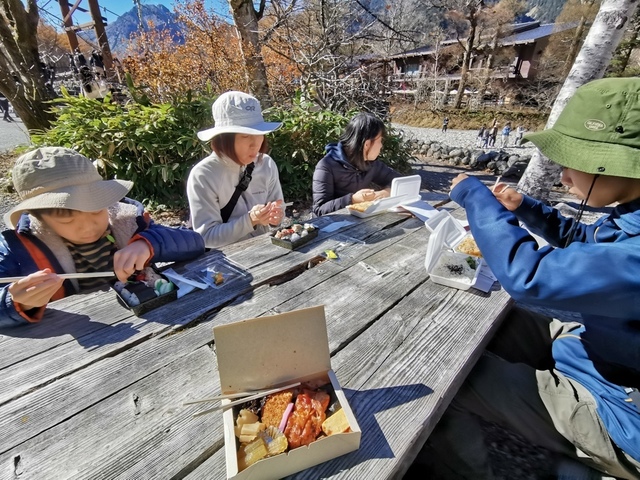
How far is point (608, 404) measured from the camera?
1.21m

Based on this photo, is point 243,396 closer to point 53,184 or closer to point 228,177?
point 53,184

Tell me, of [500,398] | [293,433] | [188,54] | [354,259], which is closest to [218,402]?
[293,433]

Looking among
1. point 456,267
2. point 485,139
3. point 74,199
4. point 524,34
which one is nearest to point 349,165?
point 456,267

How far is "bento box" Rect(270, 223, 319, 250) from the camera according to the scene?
1.95m

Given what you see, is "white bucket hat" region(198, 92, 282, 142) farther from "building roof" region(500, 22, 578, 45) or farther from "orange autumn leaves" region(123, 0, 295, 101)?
"building roof" region(500, 22, 578, 45)

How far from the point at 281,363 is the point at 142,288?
792 millimetres

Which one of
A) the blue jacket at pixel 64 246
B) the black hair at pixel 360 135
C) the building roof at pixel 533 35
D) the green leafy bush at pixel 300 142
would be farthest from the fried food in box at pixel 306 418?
the building roof at pixel 533 35

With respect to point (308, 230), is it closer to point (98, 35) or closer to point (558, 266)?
point (558, 266)

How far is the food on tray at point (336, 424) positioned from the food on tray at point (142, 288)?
2.98ft

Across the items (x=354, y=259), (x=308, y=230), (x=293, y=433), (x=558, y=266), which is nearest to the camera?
(x=293, y=433)

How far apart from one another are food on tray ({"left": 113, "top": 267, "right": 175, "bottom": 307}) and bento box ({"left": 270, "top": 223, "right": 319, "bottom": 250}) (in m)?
0.68

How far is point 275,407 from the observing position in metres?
0.95

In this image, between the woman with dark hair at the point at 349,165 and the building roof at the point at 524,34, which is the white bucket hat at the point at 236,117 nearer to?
the woman with dark hair at the point at 349,165

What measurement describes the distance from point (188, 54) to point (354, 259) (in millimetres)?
11968
